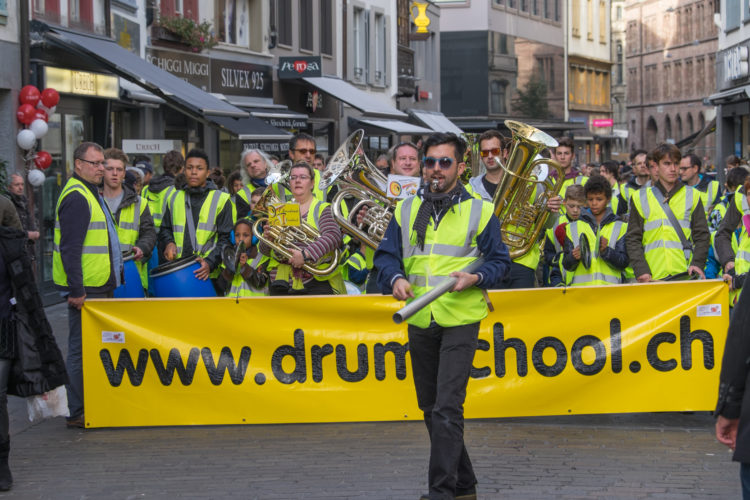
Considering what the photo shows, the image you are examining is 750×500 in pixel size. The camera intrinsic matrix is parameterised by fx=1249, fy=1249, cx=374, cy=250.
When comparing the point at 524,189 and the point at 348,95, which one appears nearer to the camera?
the point at 524,189

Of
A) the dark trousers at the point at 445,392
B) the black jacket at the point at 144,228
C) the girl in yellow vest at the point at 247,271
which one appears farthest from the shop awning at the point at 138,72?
the dark trousers at the point at 445,392

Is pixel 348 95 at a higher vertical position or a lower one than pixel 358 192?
higher

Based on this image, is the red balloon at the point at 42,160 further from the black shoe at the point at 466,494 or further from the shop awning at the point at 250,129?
the black shoe at the point at 466,494

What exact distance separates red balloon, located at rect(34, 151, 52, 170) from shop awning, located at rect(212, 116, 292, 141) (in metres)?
4.28

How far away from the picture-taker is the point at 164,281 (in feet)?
30.2

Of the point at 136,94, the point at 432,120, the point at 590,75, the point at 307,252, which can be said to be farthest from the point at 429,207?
the point at 590,75

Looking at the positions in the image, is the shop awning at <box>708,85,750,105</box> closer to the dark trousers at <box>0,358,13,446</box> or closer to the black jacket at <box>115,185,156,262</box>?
the black jacket at <box>115,185,156,262</box>

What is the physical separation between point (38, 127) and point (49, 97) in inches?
15.8

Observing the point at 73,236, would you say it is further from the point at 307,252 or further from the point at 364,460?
the point at 364,460

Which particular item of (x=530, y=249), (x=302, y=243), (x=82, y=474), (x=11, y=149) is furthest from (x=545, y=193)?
(x=11, y=149)

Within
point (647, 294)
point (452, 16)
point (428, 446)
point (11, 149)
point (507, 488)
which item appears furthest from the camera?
point (452, 16)

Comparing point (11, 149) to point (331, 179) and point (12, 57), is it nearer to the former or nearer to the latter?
point (12, 57)

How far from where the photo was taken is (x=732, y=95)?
29.1 metres

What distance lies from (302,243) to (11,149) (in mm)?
7271
